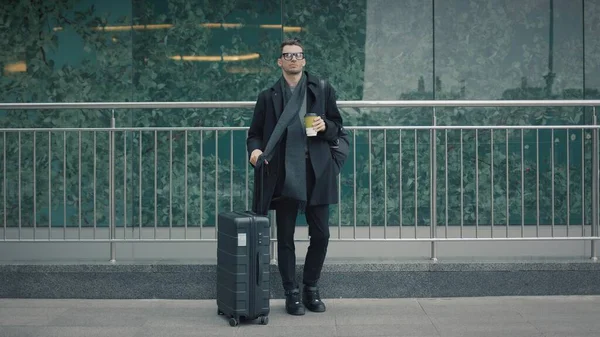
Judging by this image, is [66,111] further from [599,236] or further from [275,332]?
[599,236]

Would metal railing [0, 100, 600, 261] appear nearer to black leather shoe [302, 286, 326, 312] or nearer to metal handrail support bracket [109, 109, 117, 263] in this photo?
metal handrail support bracket [109, 109, 117, 263]

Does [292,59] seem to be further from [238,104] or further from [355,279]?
[355,279]

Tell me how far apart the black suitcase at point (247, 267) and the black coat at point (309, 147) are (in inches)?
9.8

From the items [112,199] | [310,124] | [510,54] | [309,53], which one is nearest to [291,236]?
[310,124]

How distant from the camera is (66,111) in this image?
11.1 m

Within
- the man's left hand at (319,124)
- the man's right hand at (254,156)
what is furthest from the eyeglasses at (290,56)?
the man's right hand at (254,156)

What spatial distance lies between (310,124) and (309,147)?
39 cm

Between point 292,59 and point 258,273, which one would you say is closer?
point 258,273

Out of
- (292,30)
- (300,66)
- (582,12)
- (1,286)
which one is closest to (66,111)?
(292,30)

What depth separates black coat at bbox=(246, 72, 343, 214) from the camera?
23.7ft

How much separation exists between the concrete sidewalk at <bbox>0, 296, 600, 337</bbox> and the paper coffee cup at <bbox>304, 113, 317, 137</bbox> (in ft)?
4.33

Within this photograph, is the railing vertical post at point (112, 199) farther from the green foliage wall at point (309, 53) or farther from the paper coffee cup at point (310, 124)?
the green foliage wall at point (309, 53)

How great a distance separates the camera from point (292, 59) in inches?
284

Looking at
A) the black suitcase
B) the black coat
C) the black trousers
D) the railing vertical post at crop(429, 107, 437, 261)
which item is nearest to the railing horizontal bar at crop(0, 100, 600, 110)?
the railing vertical post at crop(429, 107, 437, 261)
